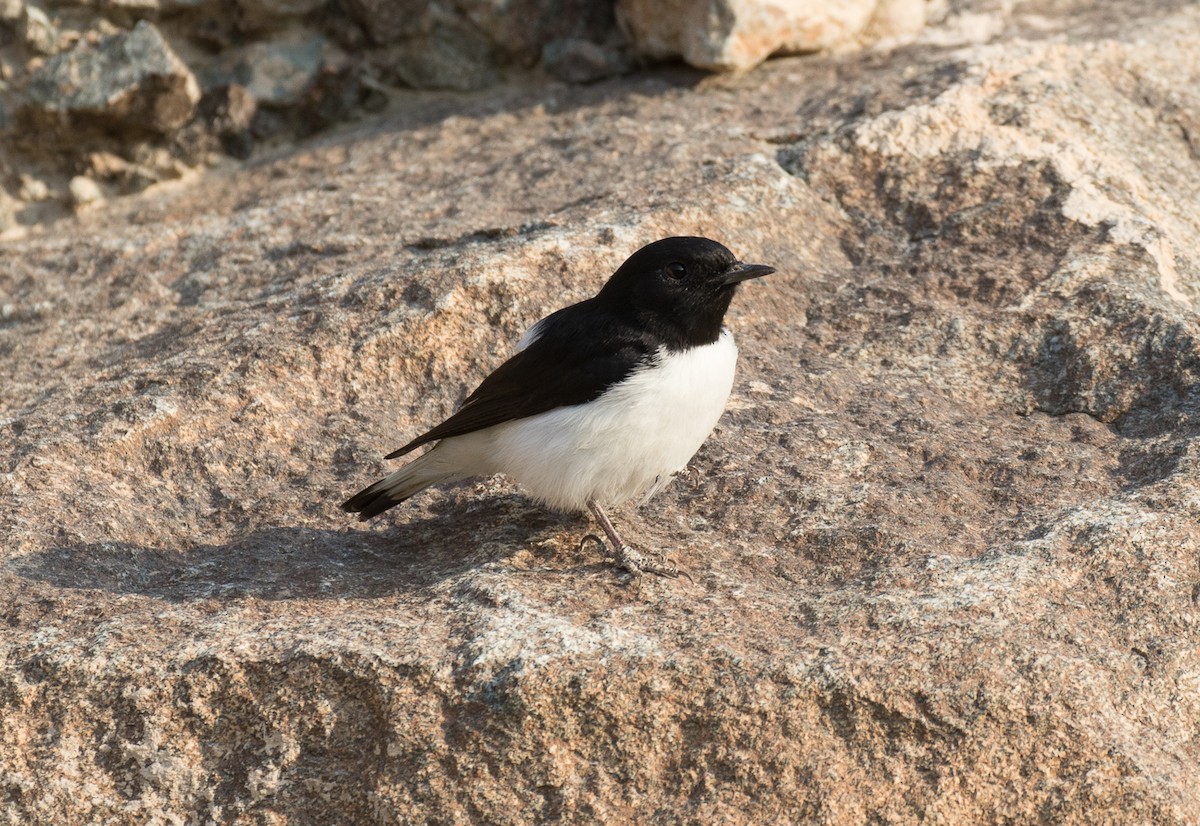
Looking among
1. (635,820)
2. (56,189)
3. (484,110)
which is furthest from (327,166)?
(635,820)

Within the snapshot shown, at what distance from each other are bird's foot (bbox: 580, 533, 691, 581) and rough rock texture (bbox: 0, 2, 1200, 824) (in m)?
0.06

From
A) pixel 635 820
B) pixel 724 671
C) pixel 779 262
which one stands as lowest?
pixel 635 820

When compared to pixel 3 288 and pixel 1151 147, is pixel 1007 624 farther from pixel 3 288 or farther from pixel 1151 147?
pixel 3 288

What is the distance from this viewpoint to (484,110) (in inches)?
314

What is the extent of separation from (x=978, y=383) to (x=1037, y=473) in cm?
72

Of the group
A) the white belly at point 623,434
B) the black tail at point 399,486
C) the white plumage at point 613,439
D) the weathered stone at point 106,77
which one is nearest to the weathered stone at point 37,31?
the weathered stone at point 106,77

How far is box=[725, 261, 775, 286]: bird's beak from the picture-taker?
472 centimetres

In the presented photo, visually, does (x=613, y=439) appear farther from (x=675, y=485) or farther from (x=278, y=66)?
(x=278, y=66)

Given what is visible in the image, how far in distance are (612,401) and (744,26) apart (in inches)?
147

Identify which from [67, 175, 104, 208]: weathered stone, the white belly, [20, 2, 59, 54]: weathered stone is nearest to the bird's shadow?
the white belly

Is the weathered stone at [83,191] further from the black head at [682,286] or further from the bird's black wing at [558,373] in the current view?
the black head at [682,286]

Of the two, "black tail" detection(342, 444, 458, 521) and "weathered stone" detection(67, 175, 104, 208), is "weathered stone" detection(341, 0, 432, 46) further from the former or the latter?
"black tail" detection(342, 444, 458, 521)

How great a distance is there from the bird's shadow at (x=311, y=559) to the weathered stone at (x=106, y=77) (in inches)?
153

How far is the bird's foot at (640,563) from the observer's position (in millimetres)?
4355
